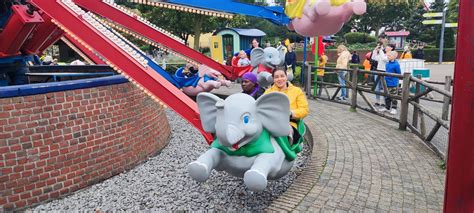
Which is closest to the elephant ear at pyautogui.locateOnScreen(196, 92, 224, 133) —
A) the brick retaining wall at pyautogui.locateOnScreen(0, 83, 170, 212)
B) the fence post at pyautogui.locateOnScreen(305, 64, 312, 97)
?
the brick retaining wall at pyautogui.locateOnScreen(0, 83, 170, 212)

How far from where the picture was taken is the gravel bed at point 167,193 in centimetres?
395

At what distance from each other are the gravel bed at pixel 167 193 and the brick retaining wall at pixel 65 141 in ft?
0.60

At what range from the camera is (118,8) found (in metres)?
5.93

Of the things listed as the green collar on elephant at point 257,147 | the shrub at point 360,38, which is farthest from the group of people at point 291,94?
the shrub at point 360,38

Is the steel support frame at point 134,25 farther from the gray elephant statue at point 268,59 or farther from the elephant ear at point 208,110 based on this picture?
the elephant ear at point 208,110

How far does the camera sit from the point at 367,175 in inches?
167

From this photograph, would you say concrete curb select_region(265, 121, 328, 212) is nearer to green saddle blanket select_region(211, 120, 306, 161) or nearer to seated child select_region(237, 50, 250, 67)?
green saddle blanket select_region(211, 120, 306, 161)

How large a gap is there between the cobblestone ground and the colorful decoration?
5.78 feet

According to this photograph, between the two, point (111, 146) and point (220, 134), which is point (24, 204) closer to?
point (111, 146)

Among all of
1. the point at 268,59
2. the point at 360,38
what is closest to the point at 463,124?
the point at 268,59

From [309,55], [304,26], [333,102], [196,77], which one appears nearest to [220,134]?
[304,26]

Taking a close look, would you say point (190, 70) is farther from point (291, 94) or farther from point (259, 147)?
point (259, 147)

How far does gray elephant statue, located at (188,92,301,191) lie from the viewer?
3125 millimetres

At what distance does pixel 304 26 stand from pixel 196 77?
157 inches
